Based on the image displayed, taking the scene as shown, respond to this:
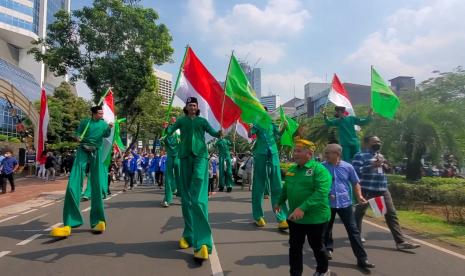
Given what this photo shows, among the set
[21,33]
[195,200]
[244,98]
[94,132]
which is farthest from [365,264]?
[21,33]

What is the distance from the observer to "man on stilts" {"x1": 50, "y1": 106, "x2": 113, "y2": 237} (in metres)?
7.69

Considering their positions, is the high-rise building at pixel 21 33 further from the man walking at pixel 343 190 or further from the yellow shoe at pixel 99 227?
A: the man walking at pixel 343 190

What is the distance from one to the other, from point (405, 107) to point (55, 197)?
43.5 ft

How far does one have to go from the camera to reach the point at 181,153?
6660 millimetres

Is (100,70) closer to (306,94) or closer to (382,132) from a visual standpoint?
(382,132)

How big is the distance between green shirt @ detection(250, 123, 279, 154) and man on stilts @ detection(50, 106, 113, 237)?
276 cm

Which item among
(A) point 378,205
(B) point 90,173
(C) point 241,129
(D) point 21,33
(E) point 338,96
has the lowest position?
(A) point 378,205

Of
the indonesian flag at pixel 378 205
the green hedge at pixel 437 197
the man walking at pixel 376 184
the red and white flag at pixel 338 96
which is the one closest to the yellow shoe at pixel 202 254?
→ the indonesian flag at pixel 378 205

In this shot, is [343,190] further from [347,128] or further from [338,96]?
[338,96]

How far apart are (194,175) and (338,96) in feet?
14.9

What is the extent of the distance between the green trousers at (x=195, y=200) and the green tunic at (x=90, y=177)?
2.13 meters

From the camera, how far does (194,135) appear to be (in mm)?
6641

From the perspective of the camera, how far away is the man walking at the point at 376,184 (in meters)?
6.94

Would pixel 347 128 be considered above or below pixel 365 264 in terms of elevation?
above
